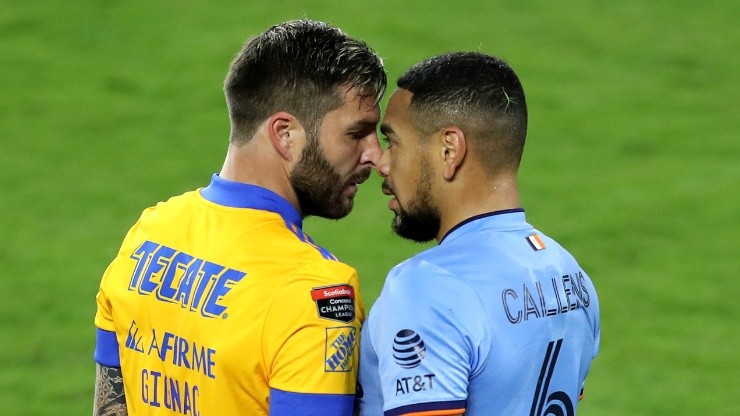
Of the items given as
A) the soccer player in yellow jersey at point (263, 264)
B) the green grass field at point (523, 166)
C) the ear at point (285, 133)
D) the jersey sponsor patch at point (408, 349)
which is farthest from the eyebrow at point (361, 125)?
the green grass field at point (523, 166)

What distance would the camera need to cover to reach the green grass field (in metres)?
7.12

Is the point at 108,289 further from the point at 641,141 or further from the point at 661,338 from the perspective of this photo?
the point at 641,141

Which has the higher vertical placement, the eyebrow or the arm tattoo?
the eyebrow

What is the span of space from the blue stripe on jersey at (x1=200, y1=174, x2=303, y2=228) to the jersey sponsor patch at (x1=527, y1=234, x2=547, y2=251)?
0.58 m

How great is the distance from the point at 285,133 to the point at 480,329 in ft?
2.32

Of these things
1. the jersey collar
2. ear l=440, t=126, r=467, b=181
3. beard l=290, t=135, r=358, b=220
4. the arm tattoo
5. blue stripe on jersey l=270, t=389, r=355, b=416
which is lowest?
blue stripe on jersey l=270, t=389, r=355, b=416

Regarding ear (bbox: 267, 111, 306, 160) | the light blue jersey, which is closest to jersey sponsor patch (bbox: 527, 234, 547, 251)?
the light blue jersey

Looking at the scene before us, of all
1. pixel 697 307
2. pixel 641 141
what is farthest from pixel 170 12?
pixel 697 307

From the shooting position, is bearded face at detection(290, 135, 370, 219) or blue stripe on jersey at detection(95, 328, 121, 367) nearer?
bearded face at detection(290, 135, 370, 219)

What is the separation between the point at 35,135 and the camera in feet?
31.7

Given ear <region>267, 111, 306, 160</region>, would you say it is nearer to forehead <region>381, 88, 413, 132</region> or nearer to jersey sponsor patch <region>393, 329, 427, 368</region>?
forehead <region>381, 88, 413, 132</region>

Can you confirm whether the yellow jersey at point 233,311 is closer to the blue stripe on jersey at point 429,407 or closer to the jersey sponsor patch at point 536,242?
the blue stripe on jersey at point 429,407

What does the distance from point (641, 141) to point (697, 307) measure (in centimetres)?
229

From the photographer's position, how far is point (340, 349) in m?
2.75
